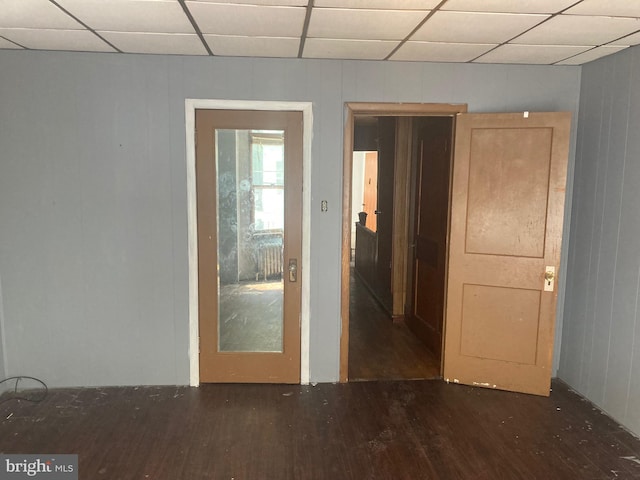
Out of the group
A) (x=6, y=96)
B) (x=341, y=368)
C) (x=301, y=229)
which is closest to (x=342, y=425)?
(x=341, y=368)

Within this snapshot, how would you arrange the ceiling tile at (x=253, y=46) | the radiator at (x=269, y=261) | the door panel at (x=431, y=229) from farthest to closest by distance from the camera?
the door panel at (x=431, y=229) → the radiator at (x=269, y=261) → the ceiling tile at (x=253, y=46)

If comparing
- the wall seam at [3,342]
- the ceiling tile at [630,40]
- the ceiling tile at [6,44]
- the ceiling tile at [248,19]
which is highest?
the ceiling tile at [630,40]

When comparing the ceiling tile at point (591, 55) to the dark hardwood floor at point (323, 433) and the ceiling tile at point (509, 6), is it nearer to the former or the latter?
the ceiling tile at point (509, 6)

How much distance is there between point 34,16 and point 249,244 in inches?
73.5

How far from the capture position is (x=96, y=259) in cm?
332

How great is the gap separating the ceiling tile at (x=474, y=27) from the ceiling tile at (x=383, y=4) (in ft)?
0.49

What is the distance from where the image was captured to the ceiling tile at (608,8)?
2180 mm

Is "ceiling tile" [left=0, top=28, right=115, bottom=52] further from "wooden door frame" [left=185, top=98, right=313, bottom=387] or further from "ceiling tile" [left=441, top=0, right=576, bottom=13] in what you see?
"ceiling tile" [left=441, top=0, right=576, bottom=13]

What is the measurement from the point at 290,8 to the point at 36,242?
2435 millimetres

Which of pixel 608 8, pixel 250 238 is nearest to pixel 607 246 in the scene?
pixel 608 8

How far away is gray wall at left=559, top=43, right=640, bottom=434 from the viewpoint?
2.89m

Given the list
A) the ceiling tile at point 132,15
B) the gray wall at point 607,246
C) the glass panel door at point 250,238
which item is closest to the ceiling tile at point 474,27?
the gray wall at point 607,246

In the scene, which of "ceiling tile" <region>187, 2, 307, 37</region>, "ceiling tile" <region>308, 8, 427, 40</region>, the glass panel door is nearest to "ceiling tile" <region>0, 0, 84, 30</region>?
"ceiling tile" <region>187, 2, 307, 37</region>

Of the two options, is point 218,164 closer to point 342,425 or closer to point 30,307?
point 30,307
